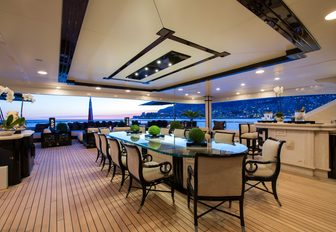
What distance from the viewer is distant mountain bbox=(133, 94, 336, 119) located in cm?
781

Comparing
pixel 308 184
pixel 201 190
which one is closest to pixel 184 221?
pixel 201 190

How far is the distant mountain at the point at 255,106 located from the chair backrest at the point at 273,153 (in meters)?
4.68

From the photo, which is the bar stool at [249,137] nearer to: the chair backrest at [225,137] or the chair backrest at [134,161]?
the chair backrest at [225,137]

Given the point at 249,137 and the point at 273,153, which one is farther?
the point at 249,137

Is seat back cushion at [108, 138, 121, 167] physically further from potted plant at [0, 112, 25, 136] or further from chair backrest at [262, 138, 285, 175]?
chair backrest at [262, 138, 285, 175]

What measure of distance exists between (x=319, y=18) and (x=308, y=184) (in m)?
2.71

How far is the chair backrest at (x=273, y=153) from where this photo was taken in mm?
2230

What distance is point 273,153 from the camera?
2322mm

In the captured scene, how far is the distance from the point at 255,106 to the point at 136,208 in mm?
10503

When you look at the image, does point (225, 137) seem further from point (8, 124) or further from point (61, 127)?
point (61, 127)

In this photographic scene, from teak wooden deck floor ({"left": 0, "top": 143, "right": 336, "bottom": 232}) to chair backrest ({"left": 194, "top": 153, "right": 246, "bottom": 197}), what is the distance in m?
0.49

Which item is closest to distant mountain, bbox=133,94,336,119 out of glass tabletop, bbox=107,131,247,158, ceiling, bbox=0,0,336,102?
ceiling, bbox=0,0,336,102

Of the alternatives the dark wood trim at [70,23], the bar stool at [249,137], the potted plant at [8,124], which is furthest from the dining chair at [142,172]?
the bar stool at [249,137]

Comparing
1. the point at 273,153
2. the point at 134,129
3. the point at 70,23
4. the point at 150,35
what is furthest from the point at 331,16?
the point at 134,129
